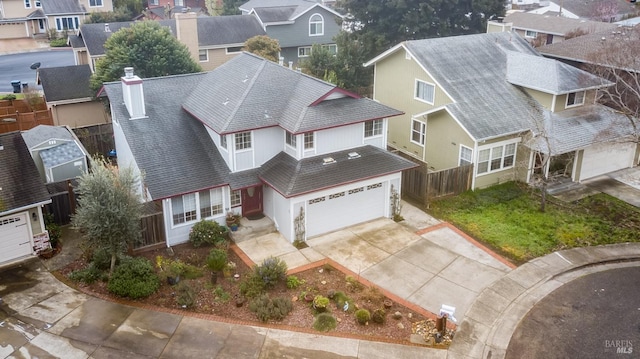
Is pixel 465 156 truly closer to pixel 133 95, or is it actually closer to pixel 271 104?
pixel 271 104

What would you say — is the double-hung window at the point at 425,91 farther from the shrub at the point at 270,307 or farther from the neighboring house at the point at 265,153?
the shrub at the point at 270,307

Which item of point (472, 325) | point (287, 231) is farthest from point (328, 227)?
point (472, 325)

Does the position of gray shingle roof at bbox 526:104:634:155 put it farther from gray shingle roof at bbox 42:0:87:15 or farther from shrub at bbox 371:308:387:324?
gray shingle roof at bbox 42:0:87:15

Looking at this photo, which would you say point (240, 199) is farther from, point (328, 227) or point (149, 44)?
point (149, 44)

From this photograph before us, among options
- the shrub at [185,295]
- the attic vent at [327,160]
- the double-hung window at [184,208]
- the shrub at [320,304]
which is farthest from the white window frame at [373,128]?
the shrub at [185,295]

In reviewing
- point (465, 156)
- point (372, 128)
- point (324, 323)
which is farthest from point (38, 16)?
point (324, 323)
